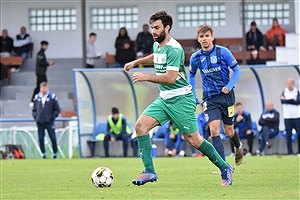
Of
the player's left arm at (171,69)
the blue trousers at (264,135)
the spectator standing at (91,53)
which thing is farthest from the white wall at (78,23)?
the player's left arm at (171,69)

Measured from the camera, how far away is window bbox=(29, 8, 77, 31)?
38.0m

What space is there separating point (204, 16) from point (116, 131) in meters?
11.8

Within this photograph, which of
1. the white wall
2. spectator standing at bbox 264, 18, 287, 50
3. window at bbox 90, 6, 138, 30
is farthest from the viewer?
window at bbox 90, 6, 138, 30

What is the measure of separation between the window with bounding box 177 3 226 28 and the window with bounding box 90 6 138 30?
1.89 meters

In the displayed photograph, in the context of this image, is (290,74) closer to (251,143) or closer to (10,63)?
(251,143)

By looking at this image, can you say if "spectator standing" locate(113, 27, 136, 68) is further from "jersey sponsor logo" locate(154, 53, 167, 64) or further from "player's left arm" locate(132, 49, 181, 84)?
"player's left arm" locate(132, 49, 181, 84)

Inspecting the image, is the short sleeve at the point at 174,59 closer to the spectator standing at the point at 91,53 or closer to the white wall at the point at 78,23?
the spectator standing at the point at 91,53

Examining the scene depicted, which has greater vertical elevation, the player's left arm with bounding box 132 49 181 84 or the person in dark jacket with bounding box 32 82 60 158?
the player's left arm with bounding box 132 49 181 84

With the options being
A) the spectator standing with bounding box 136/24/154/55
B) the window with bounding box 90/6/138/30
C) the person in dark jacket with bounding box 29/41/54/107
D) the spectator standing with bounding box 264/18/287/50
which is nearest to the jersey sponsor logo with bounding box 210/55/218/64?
the person in dark jacket with bounding box 29/41/54/107

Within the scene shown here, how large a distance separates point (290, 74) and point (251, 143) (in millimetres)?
2712

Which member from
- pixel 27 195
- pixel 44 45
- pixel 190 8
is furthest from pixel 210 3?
pixel 27 195

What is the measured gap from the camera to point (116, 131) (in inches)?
1041

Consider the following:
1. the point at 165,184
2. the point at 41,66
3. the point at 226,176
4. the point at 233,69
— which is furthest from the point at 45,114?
the point at 226,176

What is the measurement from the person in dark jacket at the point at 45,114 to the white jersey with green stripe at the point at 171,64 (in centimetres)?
1362
